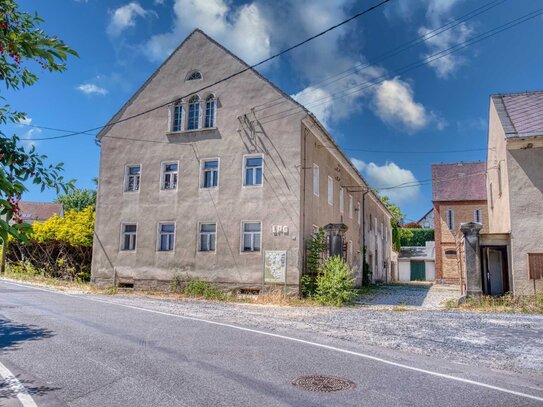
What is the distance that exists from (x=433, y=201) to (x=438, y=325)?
3589cm

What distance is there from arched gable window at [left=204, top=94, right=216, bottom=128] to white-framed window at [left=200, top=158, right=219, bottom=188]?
5.77ft

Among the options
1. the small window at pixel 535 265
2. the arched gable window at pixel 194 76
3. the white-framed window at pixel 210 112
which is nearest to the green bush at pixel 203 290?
the white-framed window at pixel 210 112

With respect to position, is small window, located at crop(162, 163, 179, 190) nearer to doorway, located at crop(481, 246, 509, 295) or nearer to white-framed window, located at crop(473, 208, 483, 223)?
doorway, located at crop(481, 246, 509, 295)

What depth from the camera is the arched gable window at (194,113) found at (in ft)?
71.7

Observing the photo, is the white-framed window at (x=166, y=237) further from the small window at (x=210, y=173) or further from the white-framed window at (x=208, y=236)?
the small window at (x=210, y=173)

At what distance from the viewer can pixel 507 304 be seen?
16297mm

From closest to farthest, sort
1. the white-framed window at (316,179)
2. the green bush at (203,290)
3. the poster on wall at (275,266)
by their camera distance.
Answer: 1. the poster on wall at (275,266)
2. the green bush at (203,290)
3. the white-framed window at (316,179)

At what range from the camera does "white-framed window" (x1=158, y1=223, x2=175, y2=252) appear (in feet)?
70.2

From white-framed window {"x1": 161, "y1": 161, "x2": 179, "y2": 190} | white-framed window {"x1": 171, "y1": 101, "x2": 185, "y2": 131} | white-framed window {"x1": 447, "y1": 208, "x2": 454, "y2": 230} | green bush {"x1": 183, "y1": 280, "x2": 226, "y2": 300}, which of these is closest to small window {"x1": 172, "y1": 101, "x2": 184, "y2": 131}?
white-framed window {"x1": 171, "y1": 101, "x2": 185, "y2": 131}

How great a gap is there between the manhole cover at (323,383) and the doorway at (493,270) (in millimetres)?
17445

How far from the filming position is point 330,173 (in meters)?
24.5

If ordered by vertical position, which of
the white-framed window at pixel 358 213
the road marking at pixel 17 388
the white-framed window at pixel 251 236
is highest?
the white-framed window at pixel 358 213

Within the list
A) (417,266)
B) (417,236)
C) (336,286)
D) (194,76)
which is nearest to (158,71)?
(194,76)

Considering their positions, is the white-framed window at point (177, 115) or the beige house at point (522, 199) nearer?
the beige house at point (522, 199)
